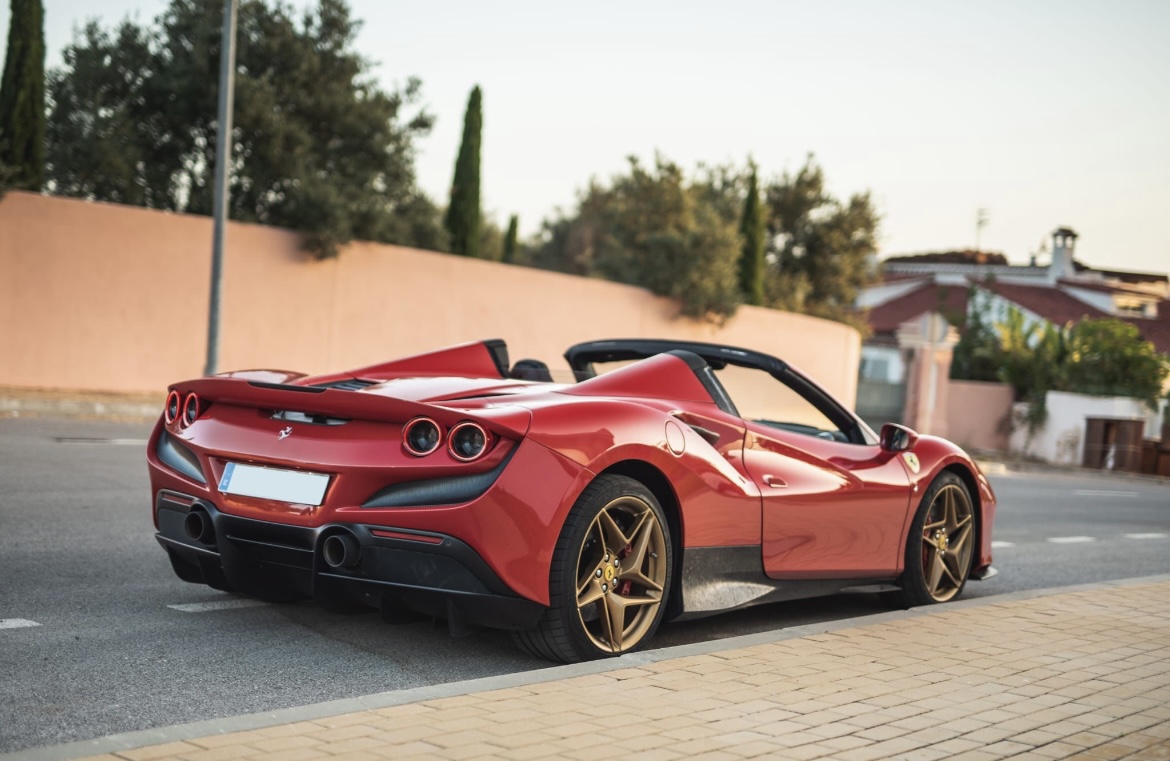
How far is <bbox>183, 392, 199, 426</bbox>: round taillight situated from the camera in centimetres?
521

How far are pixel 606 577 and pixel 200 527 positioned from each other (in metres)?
1.55

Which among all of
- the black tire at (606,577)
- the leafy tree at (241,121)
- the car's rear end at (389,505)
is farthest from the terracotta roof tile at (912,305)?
the car's rear end at (389,505)

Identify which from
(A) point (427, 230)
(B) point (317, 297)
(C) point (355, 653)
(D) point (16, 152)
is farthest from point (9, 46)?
(C) point (355, 653)

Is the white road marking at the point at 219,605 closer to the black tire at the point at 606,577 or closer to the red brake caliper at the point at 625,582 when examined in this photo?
the black tire at the point at 606,577

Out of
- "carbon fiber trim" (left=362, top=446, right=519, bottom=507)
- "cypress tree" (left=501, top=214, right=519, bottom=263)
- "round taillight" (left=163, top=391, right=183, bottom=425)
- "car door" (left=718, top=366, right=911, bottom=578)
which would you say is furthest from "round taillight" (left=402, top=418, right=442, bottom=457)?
"cypress tree" (left=501, top=214, right=519, bottom=263)

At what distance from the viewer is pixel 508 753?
3484 millimetres

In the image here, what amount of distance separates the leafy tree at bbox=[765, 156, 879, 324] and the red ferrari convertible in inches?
1362

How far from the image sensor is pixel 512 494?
4.48 meters

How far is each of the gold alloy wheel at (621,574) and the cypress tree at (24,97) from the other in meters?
17.5

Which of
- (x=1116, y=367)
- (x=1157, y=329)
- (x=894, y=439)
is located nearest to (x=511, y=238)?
(x=1116, y=367)

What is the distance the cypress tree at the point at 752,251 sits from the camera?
1380 inches

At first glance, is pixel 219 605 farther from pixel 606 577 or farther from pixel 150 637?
pixel 606 577

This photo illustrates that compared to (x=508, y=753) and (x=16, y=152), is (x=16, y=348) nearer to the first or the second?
(x=16, y=152)

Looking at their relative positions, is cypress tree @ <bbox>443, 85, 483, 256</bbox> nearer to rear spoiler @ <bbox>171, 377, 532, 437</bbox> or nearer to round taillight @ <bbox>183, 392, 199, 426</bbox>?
round taillight @ <bbox>183, 392, 199, 426</bbox>
